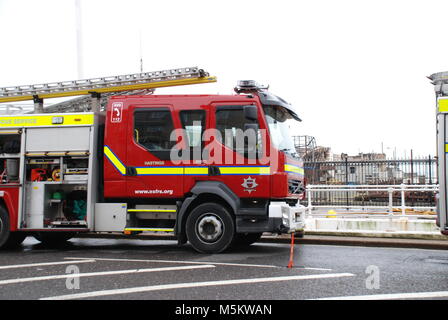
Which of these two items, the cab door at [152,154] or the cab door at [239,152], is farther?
the cab door at [152,154]

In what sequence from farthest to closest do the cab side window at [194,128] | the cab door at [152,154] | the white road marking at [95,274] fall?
the cab door at [152,154] → the cab side window at [194,128] → the white road marking at [95,274]

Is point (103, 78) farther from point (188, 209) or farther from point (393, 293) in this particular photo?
point (393, 293)

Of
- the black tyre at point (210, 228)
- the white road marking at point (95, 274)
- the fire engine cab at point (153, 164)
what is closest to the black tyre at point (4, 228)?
the fire engine cab at point (153, 164)

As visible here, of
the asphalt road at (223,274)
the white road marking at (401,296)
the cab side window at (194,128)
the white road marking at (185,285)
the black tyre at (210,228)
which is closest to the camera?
the white road marking at (401,296)

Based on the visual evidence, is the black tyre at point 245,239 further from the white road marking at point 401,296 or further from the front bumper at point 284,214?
the white road marking at point 401,296

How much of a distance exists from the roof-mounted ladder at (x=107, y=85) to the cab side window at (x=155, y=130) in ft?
3.14

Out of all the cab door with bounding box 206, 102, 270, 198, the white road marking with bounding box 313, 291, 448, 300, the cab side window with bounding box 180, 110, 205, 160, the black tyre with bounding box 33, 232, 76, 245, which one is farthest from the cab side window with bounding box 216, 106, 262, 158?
the black tyre with bounding box 33, 232, 76, 245

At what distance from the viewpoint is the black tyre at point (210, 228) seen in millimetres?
9117

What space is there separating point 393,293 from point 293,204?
4.17m

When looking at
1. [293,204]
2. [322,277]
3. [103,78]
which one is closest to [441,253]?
[293,204]

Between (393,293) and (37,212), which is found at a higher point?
(37,212)

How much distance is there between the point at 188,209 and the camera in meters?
9.37

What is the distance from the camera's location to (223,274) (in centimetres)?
714
